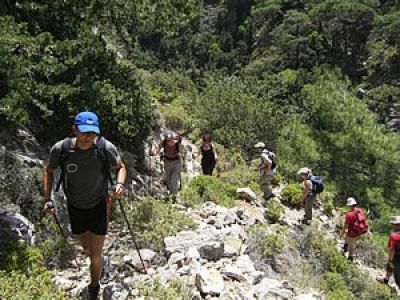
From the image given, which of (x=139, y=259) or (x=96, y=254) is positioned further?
(x=139, y=259)

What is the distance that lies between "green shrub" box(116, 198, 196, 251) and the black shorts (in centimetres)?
224

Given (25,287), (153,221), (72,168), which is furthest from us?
(153,221)

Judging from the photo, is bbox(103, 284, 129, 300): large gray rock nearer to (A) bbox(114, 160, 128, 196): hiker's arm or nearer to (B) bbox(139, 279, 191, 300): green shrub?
(B) bbox(139, 279, 191, 300): green shrub

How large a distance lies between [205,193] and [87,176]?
5729mm

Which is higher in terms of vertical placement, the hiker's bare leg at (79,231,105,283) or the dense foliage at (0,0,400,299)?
the dense foliage at (0,0,400,299)

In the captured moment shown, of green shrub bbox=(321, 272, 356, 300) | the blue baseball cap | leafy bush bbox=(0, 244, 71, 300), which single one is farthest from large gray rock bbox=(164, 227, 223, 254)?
the blue baseball cap

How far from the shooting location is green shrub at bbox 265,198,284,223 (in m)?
11.0

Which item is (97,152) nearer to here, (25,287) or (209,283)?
(25,287)

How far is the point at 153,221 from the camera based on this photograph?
7973 mm

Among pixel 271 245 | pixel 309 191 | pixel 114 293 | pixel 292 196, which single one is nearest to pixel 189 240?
pixel 271 245

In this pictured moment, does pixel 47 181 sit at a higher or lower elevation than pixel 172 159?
higher

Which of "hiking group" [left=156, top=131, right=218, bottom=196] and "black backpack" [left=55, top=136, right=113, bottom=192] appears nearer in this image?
"black backpack" [left=55, top=136, right=113, bottom=192]

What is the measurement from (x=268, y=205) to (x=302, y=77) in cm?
4737

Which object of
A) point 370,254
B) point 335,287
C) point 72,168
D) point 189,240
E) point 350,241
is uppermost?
point 72,168
